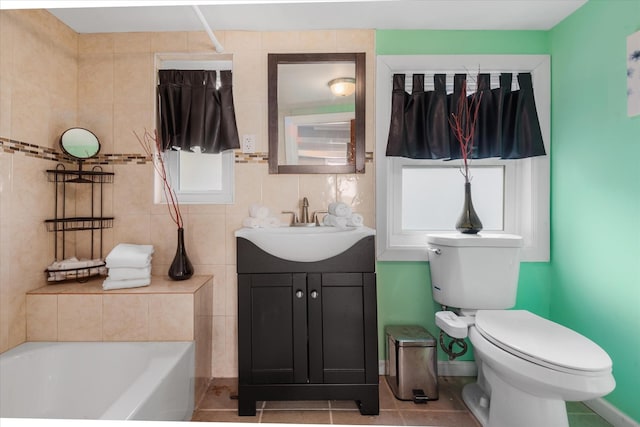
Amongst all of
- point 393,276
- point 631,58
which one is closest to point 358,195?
point 393,276

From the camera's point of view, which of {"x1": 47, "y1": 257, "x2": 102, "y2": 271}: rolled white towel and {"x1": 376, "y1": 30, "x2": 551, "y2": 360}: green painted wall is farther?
{"x1": 376, "y1": 30, "x2": 551, "y2": 360}: green painted wall

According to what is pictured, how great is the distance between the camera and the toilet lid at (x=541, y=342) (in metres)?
1.18

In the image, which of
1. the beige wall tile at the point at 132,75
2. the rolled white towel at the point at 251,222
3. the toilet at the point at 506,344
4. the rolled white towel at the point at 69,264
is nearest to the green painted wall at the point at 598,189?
the toilet at the point at 506,344

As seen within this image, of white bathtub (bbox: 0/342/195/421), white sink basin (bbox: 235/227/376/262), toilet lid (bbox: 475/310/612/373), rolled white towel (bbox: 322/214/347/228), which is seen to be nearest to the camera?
toilet lid (bbox: 475/310/612/373)

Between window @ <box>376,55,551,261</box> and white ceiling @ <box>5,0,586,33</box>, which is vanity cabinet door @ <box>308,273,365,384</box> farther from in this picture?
white ceiling @ <box>5,0,586,33</box>

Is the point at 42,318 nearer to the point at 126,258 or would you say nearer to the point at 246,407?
the point at 126,258

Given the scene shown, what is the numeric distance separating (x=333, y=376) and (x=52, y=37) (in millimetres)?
2304

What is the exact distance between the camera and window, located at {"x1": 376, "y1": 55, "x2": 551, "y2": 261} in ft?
6.66

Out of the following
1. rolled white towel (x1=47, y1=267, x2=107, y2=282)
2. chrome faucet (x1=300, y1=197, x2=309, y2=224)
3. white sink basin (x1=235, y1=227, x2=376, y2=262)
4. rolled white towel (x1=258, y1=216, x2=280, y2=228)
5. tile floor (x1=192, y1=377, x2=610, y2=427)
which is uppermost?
chrome faucet (x1=300, y1=197, x2=309, y2=224)

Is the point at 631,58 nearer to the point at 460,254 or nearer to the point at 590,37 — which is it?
the point at 590,37

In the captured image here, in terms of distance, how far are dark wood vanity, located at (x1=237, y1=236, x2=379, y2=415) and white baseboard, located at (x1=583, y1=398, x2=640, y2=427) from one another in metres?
1.10

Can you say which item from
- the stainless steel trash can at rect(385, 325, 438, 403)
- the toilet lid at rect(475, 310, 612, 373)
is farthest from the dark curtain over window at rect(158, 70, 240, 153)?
the toilet lid at rect(475, 310, 612, 373)

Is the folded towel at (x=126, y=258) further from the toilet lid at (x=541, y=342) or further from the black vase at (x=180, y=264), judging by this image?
the toilet lid at (x=541, y=342)

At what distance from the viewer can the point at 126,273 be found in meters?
1.72
